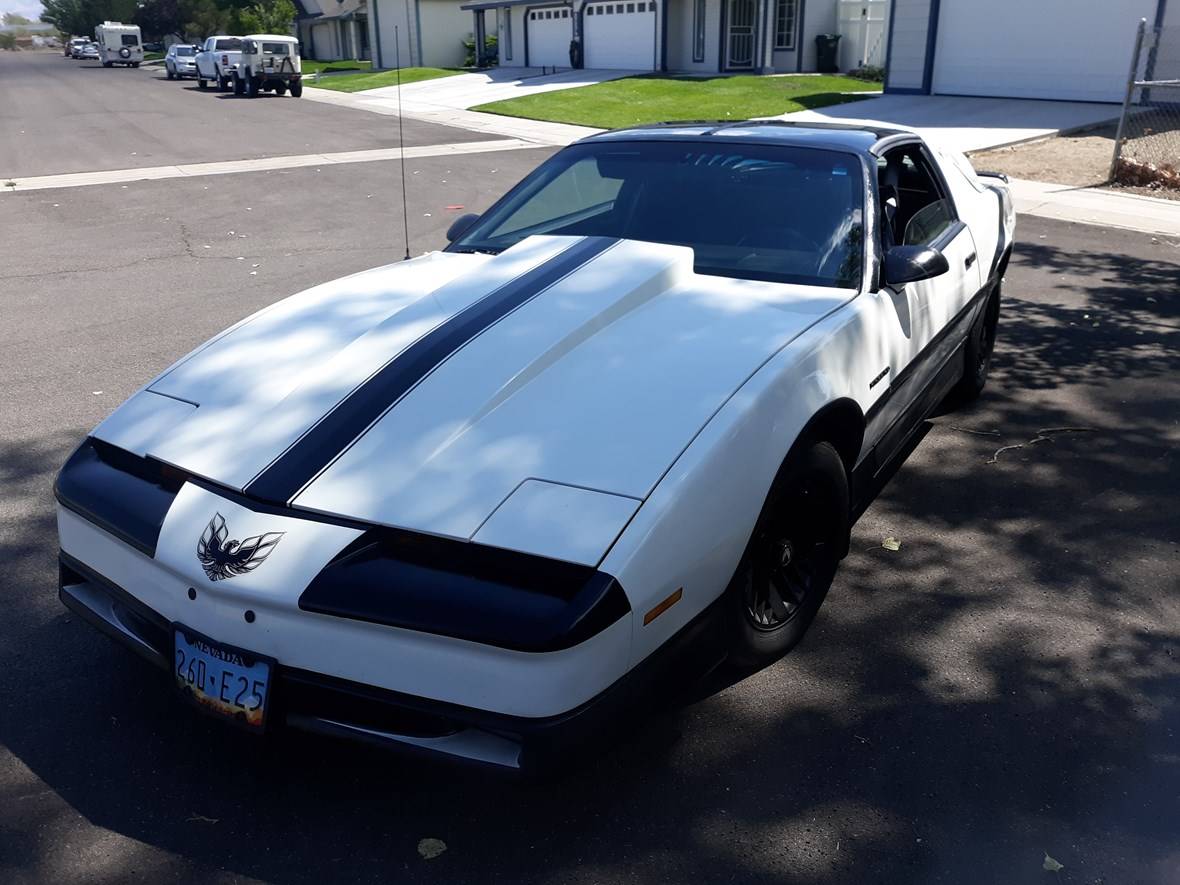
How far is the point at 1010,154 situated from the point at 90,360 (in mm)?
13834

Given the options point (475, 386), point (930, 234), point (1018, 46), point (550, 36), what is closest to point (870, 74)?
point (1018, 46)

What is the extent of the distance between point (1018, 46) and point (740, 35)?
491 inches

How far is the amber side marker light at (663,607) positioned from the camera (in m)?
2.49

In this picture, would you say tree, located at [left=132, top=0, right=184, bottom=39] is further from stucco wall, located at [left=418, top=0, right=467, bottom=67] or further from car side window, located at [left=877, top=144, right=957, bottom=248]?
car side window, located at [left=877, top=144, right=957, bottom=248]

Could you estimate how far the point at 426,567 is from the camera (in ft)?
8.09

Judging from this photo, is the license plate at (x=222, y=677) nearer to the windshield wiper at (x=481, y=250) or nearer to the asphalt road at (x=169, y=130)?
the windshield wiper at (x=481, y=250)

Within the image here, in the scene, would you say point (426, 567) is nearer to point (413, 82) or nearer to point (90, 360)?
point (90, 360)

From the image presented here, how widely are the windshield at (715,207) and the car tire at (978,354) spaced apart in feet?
5.54

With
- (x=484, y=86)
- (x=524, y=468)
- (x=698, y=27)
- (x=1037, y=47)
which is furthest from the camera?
(x=698, y=27)

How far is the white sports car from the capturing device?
2.42 metres

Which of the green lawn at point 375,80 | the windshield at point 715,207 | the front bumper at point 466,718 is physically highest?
the windshield at point 715,207

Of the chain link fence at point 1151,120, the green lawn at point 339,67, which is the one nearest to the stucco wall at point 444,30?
the green lawn at point 339,67

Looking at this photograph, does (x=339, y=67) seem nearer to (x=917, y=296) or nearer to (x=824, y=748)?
(x=917, y=296)

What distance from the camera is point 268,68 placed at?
1359 inches
